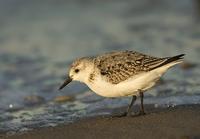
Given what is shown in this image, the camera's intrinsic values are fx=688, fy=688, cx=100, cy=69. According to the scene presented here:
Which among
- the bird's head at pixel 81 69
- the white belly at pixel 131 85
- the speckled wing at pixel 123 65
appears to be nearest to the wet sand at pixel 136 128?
the white belly at pixel 131 85

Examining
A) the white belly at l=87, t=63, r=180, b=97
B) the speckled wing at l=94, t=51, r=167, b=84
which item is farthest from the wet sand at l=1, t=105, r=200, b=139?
the speckled wing at l=94, t=51, r=167, b=84

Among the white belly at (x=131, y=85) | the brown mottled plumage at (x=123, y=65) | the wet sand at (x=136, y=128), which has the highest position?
the brown mottled plumage at (x=123, y=65)

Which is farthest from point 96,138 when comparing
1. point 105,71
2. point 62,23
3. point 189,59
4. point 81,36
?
point 62,23

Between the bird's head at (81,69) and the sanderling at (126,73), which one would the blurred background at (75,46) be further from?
the sanderling at (126,73)

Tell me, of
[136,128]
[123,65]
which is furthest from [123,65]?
[136,128]

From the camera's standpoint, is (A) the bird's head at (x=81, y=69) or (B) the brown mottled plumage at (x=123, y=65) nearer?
(B) the brown mottled plumage at (x=123, y=65)

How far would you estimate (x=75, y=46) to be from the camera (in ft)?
49.1

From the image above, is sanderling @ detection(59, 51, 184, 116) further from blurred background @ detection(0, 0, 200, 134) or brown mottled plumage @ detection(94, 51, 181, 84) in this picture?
blurred background @ detection(0, 0, 200, 134)

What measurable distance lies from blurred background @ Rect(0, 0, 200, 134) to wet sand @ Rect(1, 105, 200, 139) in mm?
683

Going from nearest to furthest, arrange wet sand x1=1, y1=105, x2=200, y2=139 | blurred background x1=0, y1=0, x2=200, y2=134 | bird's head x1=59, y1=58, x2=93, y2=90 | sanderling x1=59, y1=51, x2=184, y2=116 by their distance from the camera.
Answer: wet sand x1=1, y1=105, x2=200, y2=139 → sanderling x1=59, y1=51, x2=184, y2=116 → bird's head x1=59, y1=58, x2=93, y2=90 → blurred background x1=0, y1=0, x2=200, y2=134

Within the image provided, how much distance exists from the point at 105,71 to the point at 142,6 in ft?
32.0

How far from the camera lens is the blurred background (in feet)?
33.3

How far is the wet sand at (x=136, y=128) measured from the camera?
787cm

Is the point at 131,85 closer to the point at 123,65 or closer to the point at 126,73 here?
the point at 126,73
